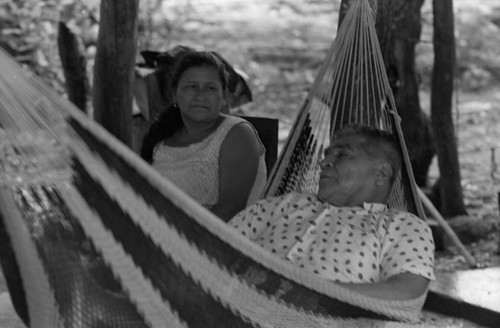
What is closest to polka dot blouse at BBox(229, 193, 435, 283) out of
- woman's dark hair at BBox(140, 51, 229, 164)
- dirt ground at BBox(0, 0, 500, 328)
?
woman's dark hair at BBox(140, 51, 229, 164)

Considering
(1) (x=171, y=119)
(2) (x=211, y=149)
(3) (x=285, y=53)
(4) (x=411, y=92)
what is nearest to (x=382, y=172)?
(2) (x=211, y=149)

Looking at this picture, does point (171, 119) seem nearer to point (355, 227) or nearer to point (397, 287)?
point (355, 227)

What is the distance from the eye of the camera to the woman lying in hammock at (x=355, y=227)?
8.20 feet

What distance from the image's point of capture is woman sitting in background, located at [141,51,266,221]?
10.7 ft

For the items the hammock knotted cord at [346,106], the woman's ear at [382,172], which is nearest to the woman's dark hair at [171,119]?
the hammock knotted cord at [346,106]

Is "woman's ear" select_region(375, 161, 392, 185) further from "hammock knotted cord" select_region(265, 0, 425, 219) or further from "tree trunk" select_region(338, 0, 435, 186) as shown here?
"tree trunk" select_region(338, 0, 435, 186)

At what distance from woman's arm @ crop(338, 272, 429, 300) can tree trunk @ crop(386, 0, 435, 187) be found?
12.1 feet

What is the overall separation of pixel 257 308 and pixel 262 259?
6.3 inches

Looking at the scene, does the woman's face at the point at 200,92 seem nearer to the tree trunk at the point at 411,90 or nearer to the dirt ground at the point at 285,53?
the tree trunk at the point at 411,90

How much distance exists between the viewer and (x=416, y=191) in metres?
3.10

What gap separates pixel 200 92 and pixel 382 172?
0.83 m

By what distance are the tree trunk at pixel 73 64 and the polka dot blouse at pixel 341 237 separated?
2.87 metres

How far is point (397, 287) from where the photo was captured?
2424mm

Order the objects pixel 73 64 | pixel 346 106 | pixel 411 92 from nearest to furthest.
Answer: pixel 346 106 < pixel 73 64 < pixel 411 92
